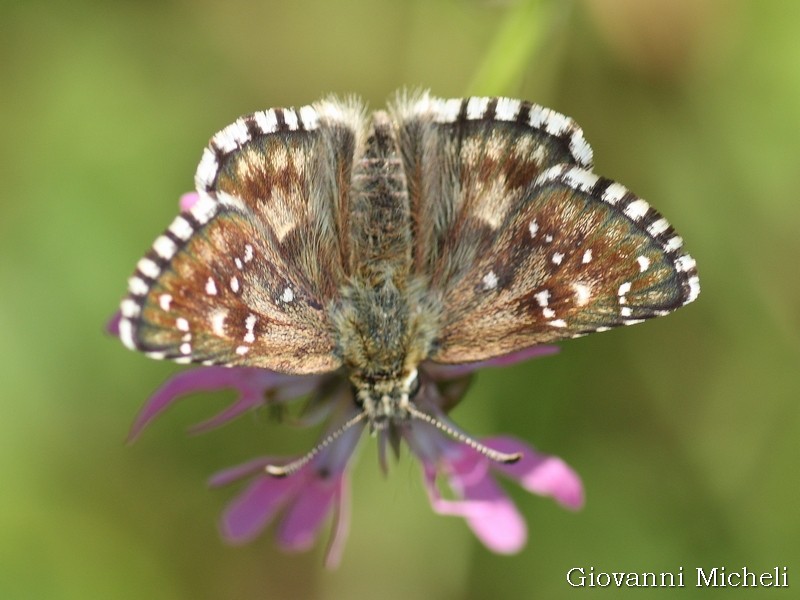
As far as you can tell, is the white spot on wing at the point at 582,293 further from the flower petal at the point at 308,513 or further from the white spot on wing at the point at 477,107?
the flower petal at the point at 308,513

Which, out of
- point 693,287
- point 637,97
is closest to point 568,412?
point 637,97

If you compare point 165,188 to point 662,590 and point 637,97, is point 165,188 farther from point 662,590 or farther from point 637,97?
point 662,590

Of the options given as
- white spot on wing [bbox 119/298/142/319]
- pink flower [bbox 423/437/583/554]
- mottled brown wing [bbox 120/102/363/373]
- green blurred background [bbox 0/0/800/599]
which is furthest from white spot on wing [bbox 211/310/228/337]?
green blurred background [bbox 0/0/800/599]

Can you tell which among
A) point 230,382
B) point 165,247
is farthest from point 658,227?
point 230,382

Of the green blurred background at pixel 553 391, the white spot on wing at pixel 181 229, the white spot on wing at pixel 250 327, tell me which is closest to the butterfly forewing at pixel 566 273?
the white spot on wing at pixel 250 327

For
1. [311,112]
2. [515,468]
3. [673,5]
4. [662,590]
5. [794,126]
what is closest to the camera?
[311,112]

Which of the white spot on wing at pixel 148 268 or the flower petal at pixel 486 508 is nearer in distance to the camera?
the white spot on wing at pixel 148 268

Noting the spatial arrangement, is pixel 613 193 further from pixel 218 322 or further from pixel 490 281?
pixel 218 322
